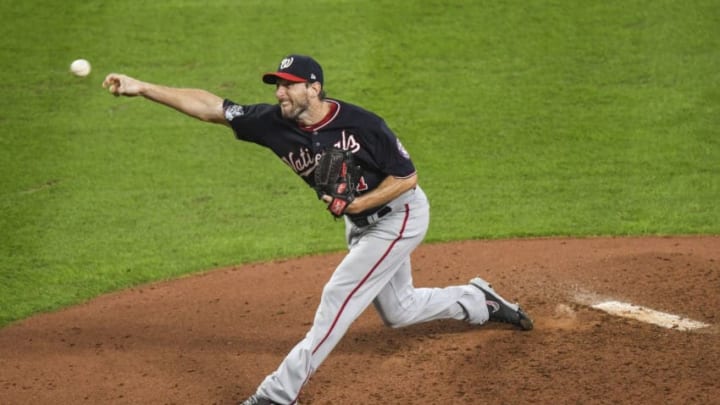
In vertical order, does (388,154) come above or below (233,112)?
below

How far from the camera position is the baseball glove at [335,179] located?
5637 millimetres

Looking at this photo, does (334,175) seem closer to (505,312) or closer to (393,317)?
(393,317)

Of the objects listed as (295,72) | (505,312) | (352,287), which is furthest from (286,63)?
(505,312)

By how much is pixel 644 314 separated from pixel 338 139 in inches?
98.3

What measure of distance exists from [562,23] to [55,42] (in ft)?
19.5

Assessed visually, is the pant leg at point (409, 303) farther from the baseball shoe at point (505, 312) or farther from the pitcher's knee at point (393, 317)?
the baseball shoe at point (505, 312)

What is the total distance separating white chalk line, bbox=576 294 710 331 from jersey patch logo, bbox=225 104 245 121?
2741mm

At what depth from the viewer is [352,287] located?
5930mm

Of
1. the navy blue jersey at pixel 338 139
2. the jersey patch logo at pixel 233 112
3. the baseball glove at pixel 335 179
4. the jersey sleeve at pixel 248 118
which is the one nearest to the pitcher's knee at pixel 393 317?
the navy blue jersey at pixel 338 139

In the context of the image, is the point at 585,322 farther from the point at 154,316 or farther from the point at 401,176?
the point at 154,316

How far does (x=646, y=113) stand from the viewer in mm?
10773

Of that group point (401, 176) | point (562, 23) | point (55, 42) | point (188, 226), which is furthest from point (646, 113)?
point (55, 42)

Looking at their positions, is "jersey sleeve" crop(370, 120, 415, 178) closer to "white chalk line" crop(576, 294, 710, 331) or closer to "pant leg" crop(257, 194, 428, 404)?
"pant leg" crop(257, 194, 428, 404)

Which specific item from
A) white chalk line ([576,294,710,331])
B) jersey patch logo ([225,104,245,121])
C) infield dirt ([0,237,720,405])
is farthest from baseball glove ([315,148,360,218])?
white chalk line ([576,294,710,331])
